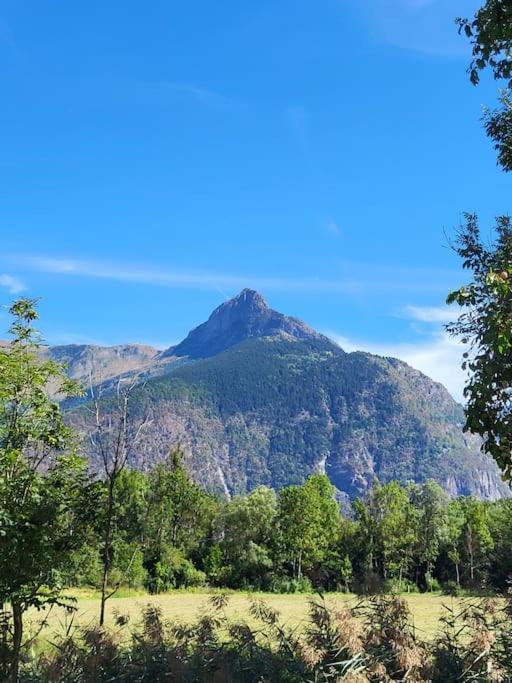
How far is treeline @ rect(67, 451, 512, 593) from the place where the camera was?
169 ft

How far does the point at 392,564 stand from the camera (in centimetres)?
5288

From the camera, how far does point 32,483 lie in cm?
784

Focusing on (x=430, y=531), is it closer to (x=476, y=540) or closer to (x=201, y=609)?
(x=476, y=540)

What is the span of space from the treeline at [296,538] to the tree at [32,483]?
42.3m

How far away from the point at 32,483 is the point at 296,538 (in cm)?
4695

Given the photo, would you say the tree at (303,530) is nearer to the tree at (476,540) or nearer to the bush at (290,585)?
the bush at (290,585)

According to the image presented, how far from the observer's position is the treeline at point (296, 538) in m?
51.5

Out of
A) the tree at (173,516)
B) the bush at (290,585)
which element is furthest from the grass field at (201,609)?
the bush at (290,585)

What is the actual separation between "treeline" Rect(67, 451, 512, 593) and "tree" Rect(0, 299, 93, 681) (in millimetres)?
42266

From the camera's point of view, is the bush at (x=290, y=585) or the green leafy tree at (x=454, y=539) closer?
the bush at (x=290, y=585)

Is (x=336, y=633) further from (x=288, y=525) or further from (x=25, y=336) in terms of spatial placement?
(x=288, y=525)

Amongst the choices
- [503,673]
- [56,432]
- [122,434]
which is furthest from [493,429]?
[122,434]

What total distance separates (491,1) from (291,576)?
53.8m

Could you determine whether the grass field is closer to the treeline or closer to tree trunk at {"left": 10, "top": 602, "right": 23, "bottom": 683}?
tree trunk at {"left": 10, "top": 602, "right": 23, "bottom": 683}
